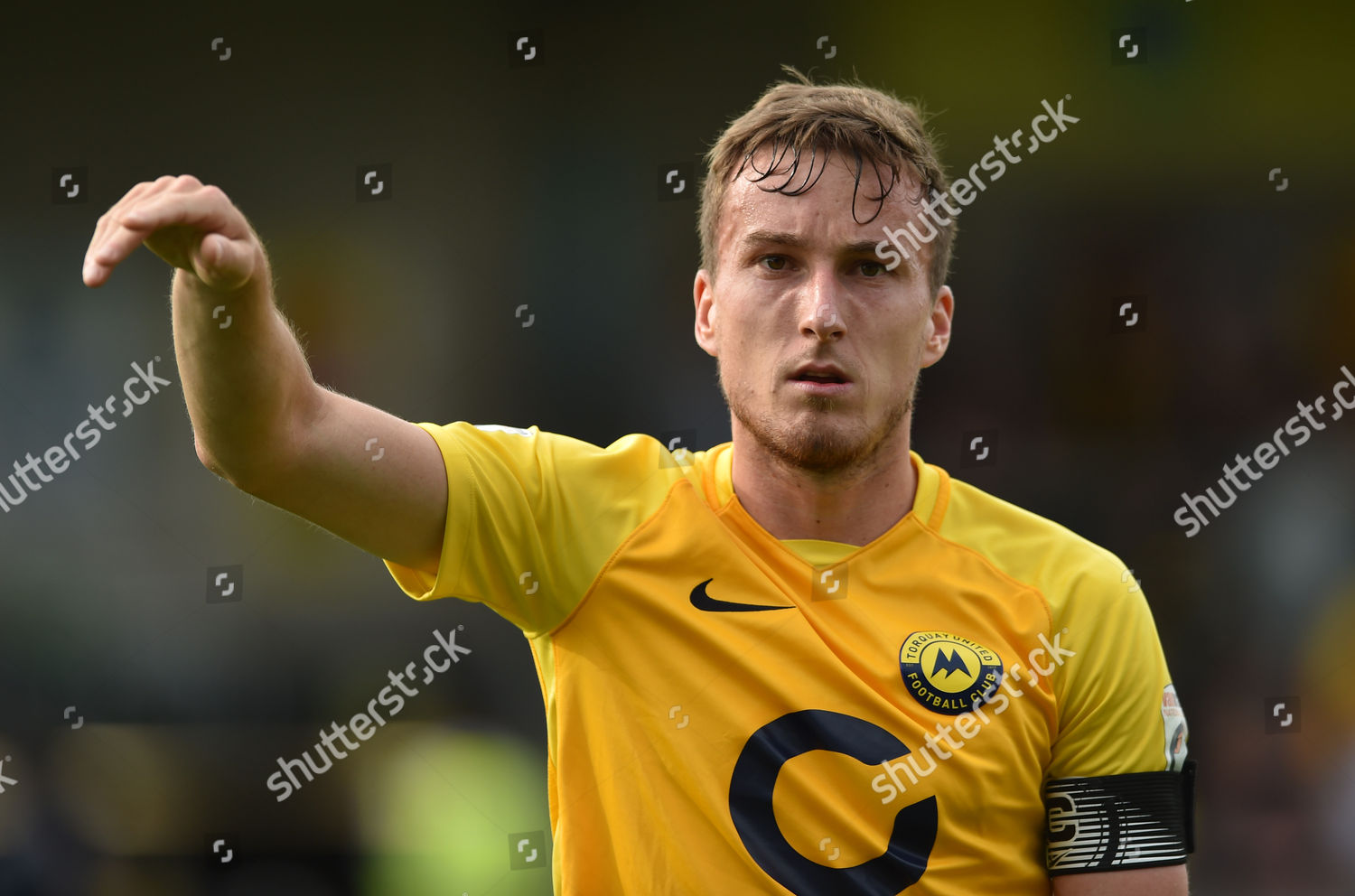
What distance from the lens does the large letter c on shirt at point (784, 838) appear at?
164cm

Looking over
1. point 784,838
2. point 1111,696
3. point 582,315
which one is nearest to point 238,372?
point 784,838

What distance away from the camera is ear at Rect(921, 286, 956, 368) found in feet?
6.67

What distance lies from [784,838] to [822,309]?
→ 0.85 metres

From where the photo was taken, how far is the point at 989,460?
439 cm

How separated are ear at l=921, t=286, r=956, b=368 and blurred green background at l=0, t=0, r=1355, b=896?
2.21m

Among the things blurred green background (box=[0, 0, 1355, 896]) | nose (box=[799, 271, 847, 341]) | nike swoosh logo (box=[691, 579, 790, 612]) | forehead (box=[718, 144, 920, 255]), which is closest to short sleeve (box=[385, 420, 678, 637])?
nike swoosh logo (box=[691, 579, 790, 612])

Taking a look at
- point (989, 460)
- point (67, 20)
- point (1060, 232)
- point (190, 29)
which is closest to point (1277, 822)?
point (989, 460)

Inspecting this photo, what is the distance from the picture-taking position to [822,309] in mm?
1779

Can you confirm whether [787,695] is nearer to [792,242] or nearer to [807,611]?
[807,611]

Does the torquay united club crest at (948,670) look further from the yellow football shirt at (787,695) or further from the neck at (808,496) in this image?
the neck at (808,496)

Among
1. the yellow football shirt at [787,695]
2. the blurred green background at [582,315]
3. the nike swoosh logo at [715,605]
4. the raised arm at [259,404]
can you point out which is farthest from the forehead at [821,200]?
the blurred green background at [582,315]

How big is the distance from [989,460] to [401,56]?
2990mm

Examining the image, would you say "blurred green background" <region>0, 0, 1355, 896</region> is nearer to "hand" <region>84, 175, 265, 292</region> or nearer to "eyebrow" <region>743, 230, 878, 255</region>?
"eyebrow" <region>743, 230, 878, 255</region>

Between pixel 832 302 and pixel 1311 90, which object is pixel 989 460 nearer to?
pixel 1311 90
